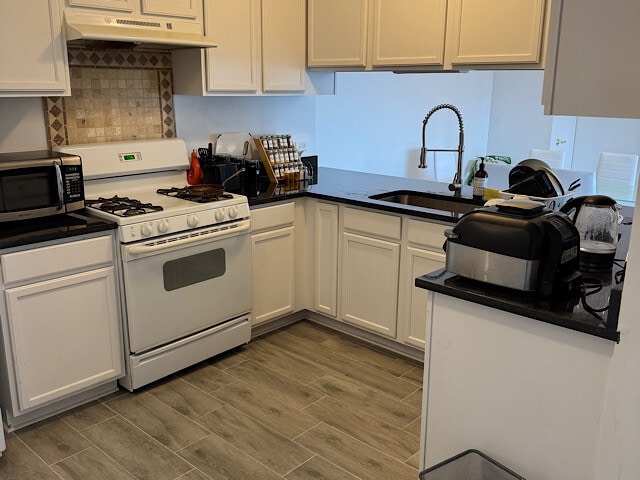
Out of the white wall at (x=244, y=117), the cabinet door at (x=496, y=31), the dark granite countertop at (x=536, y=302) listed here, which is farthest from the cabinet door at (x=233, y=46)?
the dark granite countertop at (x=536, y=302)

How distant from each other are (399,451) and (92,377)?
1470 millimetres

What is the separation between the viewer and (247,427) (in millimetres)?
2666

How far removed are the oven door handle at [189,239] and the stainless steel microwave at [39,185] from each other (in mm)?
362

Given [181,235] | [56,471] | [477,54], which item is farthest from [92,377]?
[477,54]

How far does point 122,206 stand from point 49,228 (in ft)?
1.37

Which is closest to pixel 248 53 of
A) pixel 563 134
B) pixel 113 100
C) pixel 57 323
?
pixel 113 100

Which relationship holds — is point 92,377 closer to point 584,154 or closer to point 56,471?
point 56,471

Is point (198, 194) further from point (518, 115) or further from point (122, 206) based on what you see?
point (518, 115)

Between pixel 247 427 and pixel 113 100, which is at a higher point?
pixel 113 100

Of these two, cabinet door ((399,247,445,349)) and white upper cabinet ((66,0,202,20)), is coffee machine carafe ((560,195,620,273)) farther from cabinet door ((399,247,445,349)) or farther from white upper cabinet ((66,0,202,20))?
white upper cabinet ((66,0,202,20))

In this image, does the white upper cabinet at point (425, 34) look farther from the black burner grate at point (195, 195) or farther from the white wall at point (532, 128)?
the white wall at point (532, 128)

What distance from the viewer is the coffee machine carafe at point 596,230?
2.02m

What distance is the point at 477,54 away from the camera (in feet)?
9.91

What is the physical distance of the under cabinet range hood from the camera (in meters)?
2.65
